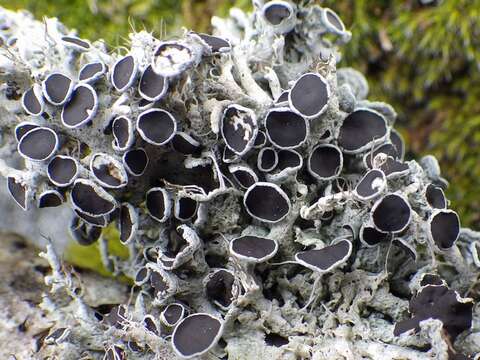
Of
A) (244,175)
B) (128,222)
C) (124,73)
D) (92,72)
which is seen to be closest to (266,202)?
(244,175)

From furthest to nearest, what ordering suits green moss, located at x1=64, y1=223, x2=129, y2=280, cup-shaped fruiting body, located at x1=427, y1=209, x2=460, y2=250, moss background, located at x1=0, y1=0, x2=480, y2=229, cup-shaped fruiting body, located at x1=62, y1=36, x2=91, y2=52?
moss background, located at x1=0, y1=0, x2=480, y2=229, green moss, located at x1=64, y1=223, x2=129, y2=280, cup-shaped fruiting body, located at x1=62, y1=36, x2=91, y2=52, cup-shaped fruiting body, located at x1=427, y1=209, x2=460, y2=250

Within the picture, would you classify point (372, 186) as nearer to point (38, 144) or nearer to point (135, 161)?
point (135, 161)

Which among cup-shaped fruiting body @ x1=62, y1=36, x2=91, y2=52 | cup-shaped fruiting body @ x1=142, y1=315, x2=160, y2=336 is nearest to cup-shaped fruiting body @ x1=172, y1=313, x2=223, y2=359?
cup-shaped fruiting body @ x1=142, y1=315, x2=160, y2=336

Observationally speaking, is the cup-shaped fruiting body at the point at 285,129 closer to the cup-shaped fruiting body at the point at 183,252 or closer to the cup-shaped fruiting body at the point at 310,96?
the cup-shaped fruiting body at the point at 310,96

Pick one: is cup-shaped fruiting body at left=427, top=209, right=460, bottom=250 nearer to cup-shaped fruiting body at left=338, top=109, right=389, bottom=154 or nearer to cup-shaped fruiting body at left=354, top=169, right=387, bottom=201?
cup-shaped fruiting body at left=354, top=169, right=387, bottom=201

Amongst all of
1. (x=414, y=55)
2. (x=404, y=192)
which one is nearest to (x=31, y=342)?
(x=404, y=192)

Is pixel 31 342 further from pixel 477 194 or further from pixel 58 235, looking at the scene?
pixel 477 194
